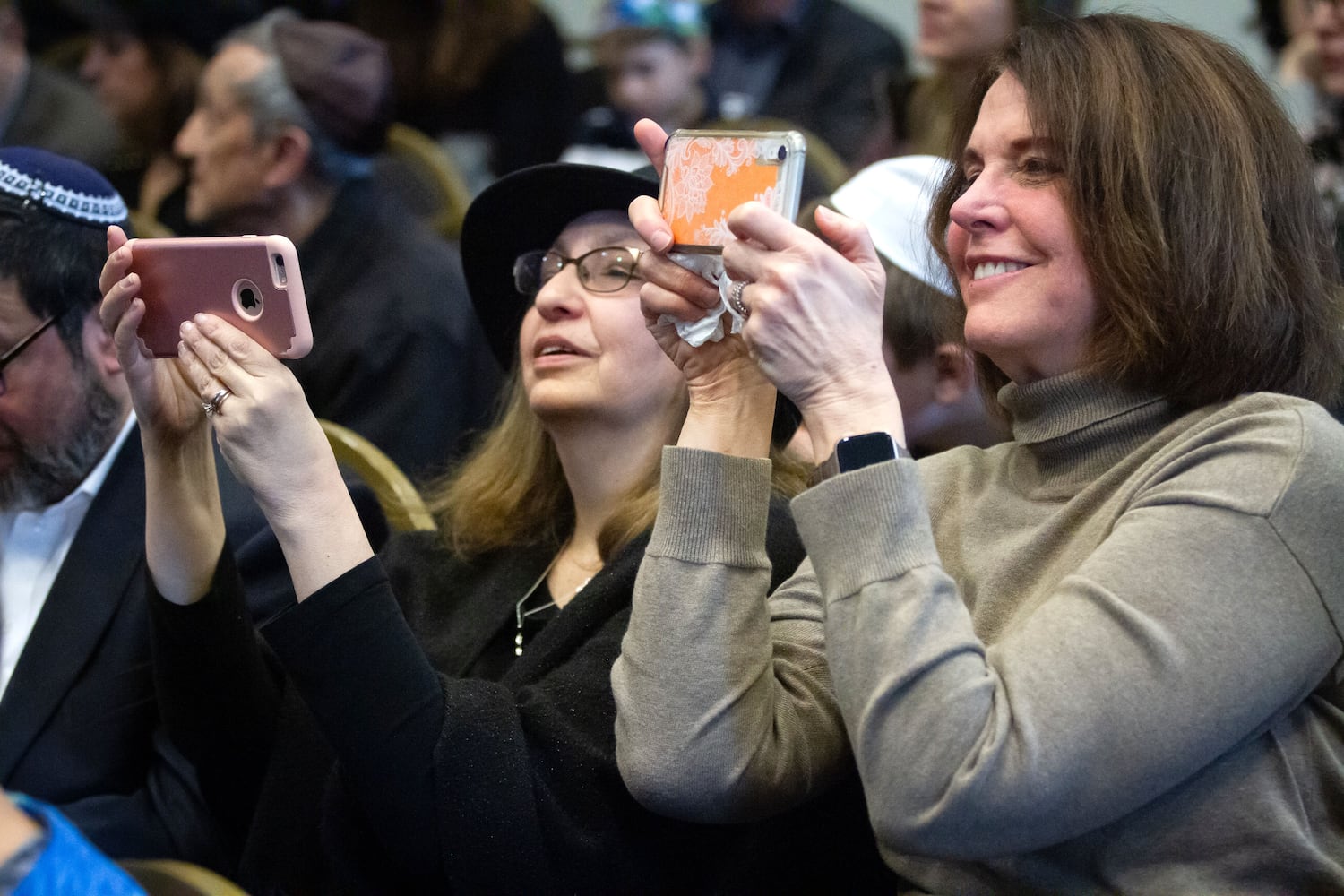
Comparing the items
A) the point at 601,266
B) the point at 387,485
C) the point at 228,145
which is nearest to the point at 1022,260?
the point at 601,266

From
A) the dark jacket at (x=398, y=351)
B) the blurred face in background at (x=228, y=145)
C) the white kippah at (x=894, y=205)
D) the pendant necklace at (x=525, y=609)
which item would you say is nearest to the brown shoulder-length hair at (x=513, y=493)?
the pendant necklace at (x=525, y=609)

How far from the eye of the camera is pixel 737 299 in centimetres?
132

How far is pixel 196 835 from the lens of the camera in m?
1.81

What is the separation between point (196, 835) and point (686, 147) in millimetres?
1040

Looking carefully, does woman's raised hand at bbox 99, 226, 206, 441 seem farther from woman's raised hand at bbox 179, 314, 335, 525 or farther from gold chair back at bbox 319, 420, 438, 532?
gold chair back at bbox 319, 420, 438, 532

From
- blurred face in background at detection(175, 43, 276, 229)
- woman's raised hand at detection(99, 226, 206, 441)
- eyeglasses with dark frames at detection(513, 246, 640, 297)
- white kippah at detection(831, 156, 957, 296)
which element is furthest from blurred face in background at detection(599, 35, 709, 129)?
woman's raised hand at detection(99, 226, 206, 441)

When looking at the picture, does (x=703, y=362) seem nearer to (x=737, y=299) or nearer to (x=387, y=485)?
(x=737, y=299)

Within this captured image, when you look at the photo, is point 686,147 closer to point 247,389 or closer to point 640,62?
point 247,389

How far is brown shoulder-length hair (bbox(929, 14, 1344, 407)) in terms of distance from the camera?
50.0 inches

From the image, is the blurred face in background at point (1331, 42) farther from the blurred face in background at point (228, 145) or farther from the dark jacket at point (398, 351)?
the blurred face in background at point (228, 145)

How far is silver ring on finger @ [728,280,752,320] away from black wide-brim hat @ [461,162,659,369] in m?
0.51

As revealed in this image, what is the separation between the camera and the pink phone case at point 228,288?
139 cm

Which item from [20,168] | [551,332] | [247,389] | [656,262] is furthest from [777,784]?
[20,168]

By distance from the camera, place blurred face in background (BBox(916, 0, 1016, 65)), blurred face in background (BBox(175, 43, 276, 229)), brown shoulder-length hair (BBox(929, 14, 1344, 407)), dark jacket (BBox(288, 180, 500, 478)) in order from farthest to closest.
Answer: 1. blurred face in background (BBox(175, 43, 276, 229))
2. blurred face in background (BBox(916, 0, 1016, 65))
3. dark jacket (BBox(288, 180, 500, 478))
4. brown shoulder-length hair (BBox(929, 14, 1344, 407))
